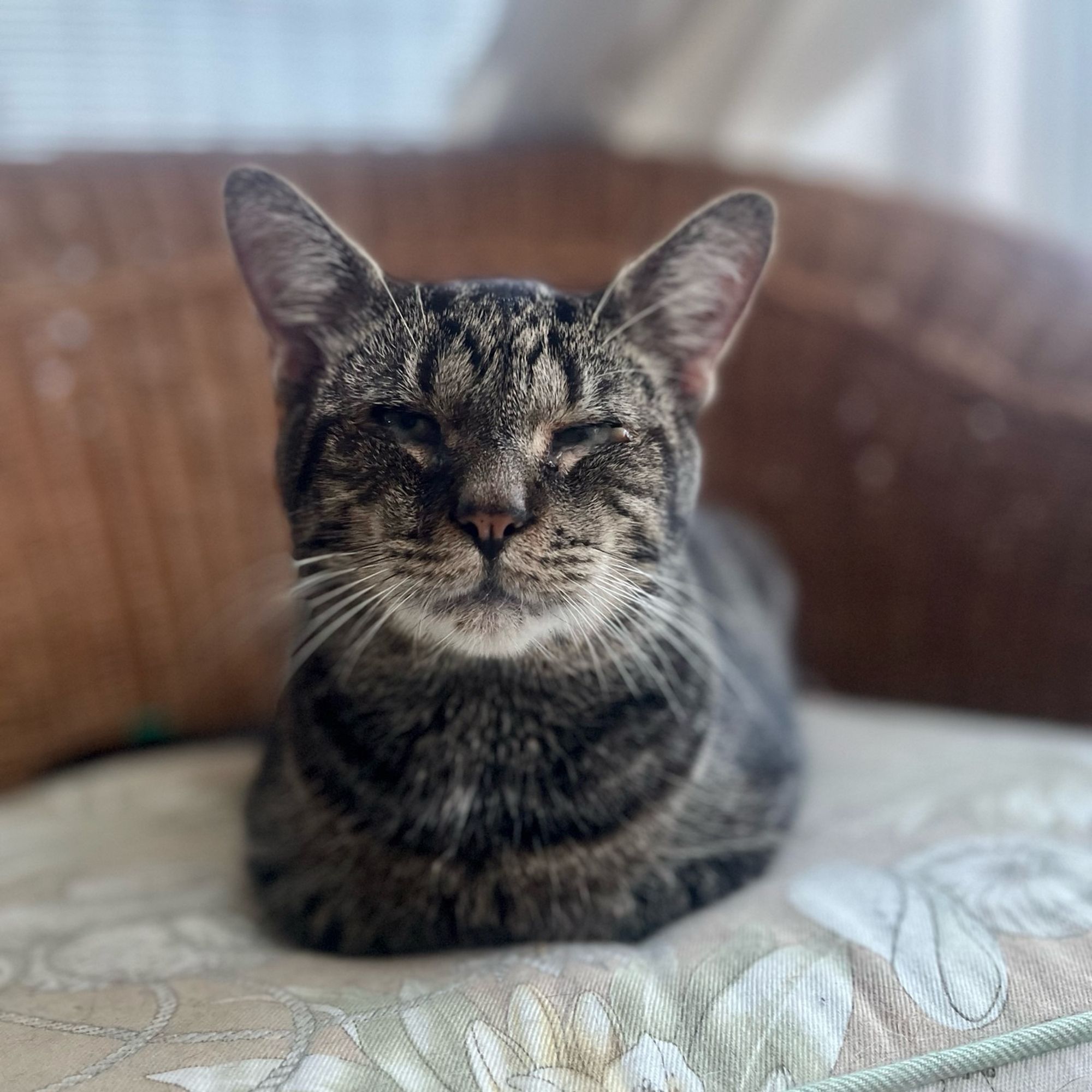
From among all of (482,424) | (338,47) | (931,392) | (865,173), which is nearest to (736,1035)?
(482,424)

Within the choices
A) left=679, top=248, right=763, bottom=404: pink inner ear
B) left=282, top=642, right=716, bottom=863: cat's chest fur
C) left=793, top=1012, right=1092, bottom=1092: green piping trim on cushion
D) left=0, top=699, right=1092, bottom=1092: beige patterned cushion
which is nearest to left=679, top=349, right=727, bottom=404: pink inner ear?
left=679, top=248, right=763, bottom=404: pink inner ear

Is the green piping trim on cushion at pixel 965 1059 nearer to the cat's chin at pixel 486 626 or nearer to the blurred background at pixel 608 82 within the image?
the cat's chin at pixel 486 626

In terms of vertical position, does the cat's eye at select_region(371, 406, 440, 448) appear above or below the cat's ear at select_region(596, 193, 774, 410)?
below

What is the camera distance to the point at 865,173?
173 cm

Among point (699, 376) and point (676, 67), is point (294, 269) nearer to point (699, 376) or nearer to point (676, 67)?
point (699, 376)

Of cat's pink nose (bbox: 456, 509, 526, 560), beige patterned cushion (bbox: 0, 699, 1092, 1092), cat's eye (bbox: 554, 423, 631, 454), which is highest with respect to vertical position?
cat's eye (bbox: 554, 423, 631, 454)

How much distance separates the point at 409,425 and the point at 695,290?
0.29 meters

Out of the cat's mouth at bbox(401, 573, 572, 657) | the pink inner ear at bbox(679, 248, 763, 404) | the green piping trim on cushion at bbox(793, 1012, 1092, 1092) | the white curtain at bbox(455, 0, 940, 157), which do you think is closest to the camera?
the green piping trim on cushion at bbox(793, 1012, 1092, 1092)

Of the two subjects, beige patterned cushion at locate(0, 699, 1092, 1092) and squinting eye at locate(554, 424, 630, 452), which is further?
squinting eye at locate(554, 424, 630, 452)

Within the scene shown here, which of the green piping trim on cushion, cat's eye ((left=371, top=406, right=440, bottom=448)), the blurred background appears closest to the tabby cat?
cat's eye ((left=371, top=406, right=440, bottom=448))

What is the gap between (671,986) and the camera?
0.70 m

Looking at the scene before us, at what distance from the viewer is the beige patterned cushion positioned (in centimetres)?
63

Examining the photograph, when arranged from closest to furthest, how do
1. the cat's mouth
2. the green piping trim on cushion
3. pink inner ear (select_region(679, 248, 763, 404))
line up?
the green piping trim on cushion < the cat's mouth < pink inner ear (select_region(679, 248, 763, 404))

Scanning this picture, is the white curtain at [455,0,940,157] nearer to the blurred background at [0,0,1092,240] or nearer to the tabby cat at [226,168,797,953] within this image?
the blurred background at [0,0,1092,240]
